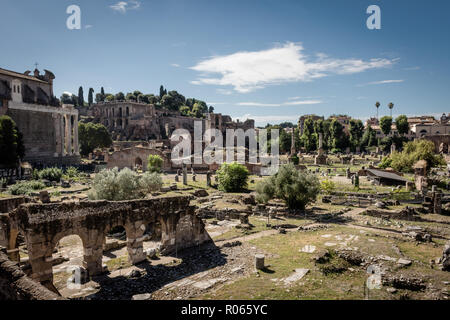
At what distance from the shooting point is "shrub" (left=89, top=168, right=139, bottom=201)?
2412cm

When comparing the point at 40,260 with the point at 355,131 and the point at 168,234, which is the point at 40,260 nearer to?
the point at 168,234

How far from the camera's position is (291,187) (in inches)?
1048

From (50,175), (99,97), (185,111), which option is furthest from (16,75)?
(99,97)

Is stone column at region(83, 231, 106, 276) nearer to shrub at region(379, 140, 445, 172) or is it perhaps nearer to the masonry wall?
the masonry wall

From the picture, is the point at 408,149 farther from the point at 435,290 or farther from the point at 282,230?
the point at 435,290

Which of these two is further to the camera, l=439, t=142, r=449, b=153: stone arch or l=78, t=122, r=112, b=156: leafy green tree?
l=439, t=142, r=449, b=153: stone arch

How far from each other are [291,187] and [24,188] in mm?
26516

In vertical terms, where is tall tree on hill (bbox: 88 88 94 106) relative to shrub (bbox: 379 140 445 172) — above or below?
above

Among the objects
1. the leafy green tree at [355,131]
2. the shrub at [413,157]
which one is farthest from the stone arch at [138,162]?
the leafy green tree at [355,131]

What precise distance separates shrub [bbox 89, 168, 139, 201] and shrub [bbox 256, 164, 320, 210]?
1126 cm

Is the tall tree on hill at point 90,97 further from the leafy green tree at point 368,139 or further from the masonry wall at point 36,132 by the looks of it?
the leafy green tree at point 368,139

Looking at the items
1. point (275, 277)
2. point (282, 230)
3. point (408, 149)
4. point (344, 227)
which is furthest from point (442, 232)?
point (408, 149)

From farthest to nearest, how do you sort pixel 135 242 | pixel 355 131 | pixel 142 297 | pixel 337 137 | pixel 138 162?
pixel 355 131 < pixel 337 137 < pixel 138 162 < pixel 135 242 < pixel 142 297

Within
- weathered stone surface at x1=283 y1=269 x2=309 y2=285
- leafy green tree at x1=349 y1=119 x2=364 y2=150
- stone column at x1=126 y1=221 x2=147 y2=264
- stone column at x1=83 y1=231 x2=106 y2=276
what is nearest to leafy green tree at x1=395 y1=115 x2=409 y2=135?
leafy green tree at x1=349 y1=119 x2=364 y2=150
